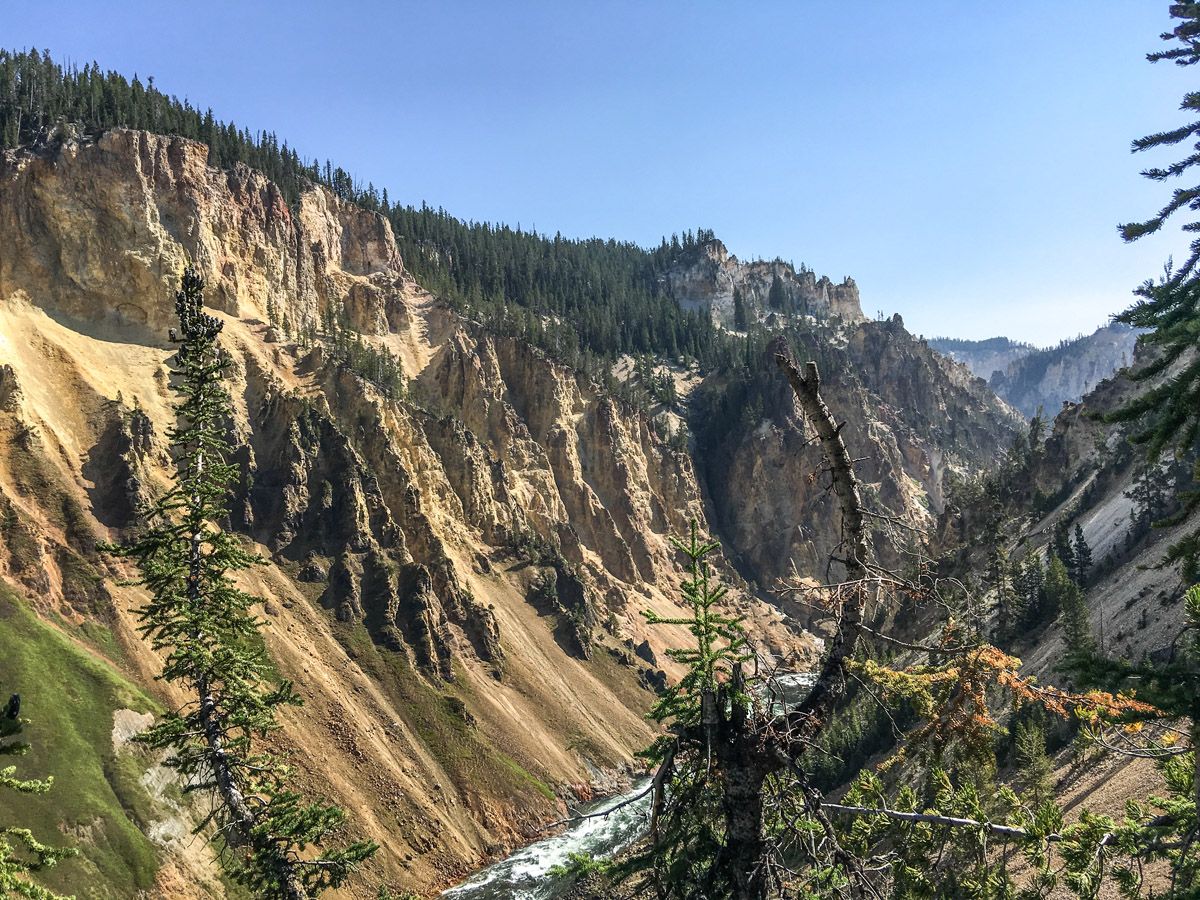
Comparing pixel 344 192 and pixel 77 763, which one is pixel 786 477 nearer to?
pixel 344 192

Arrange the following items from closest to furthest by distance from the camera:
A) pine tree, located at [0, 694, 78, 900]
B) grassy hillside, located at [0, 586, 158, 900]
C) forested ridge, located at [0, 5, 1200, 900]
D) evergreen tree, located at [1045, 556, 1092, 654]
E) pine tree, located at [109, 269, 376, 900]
Answer: forested ridge, located at [0, 5, 1200, 900], pine tree, located at [0, 694, 78, 900], pine tree, located at [109, 269, 376, 900], grassy hillside, located at [0, 586, 158, 900], evergreen tree, located at [1045, 556, 1092, 654]

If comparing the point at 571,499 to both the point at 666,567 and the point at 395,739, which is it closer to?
the point at 666,567

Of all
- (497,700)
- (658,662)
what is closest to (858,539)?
(497,700)

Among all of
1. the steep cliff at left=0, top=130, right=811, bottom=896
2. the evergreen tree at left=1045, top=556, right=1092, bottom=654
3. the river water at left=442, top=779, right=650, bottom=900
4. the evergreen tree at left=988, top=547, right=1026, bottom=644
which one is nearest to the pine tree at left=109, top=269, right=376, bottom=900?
the steep cliff at left=0, top=130, right=811, bottom=896

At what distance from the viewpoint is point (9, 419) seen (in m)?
64.2

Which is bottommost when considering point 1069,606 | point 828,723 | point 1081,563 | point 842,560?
point 1081,563

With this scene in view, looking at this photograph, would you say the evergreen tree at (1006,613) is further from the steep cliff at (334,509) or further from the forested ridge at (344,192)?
the forested ridge at (344,192)

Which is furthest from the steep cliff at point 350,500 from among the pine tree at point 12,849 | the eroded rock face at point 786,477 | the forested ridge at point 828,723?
the pine tree at point 12,849

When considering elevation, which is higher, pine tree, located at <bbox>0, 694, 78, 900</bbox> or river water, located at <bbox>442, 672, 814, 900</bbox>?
pine tree, located at <bbox>0, 694, 78, 900</bbox>

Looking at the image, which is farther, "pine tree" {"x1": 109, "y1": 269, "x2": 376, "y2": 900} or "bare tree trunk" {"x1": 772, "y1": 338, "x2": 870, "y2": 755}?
"pine tree" {"x1": 109, "y1": 269, "x2": 376, "y2": 900}

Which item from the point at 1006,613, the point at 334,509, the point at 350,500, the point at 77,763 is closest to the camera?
the point at 77,763

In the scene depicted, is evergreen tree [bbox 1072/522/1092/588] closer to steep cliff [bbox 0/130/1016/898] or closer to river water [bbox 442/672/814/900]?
steep cliff [bbox 0/130/1016/898]

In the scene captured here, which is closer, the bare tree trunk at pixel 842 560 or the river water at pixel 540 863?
the bare tree trunk at pixel 842 560

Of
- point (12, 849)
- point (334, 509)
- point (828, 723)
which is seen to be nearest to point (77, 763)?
point (334, 509)
